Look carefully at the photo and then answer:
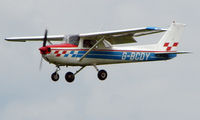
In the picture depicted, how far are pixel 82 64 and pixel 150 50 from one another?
408 centimetres

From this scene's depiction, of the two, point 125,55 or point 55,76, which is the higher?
point 125,55

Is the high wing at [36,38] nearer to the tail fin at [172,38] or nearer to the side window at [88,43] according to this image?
the side window at [88,43]

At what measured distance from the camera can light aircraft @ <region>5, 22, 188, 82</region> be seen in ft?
95.5

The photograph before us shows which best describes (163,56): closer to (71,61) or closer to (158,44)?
(158,44)

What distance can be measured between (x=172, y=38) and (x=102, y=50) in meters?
4.44

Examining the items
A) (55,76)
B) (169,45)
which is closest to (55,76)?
(55,76)

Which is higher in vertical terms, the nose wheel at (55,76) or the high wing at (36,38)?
the high wing at (36,38)

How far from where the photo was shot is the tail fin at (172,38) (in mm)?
32438

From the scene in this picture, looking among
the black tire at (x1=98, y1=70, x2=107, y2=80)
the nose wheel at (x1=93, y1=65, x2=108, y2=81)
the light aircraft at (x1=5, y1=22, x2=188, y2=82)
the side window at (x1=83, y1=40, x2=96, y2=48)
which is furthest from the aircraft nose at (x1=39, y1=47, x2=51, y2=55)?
the black tire at (x1=98, y1=70, x2=107, y2=80)

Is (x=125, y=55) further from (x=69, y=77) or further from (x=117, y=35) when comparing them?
(x=69, y=77)

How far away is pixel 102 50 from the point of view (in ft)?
99.1

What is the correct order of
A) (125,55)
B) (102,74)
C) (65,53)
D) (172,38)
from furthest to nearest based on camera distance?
(172,38), (125,55), (102,74), (65,53)

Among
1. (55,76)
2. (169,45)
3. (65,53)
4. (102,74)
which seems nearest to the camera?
(65,53)

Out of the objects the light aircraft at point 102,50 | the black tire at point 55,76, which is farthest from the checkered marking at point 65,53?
the black tire at point 55,76
